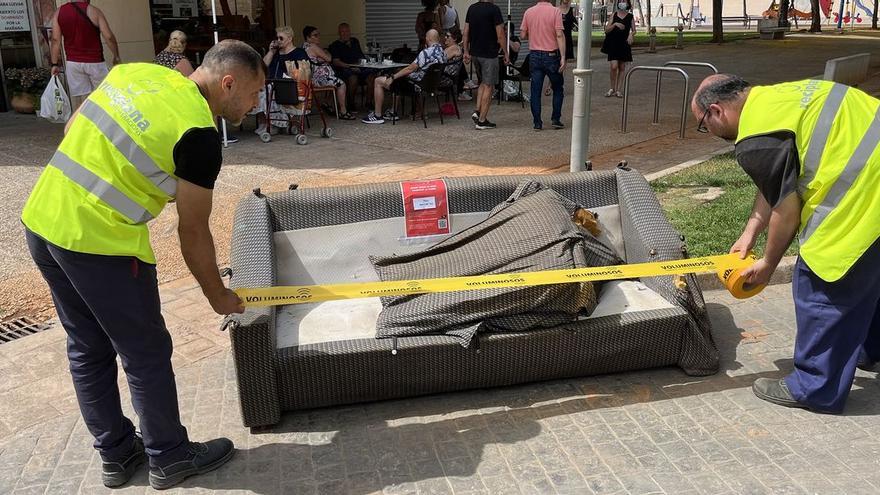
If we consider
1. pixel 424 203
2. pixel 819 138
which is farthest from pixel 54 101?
→ pixel 819 138

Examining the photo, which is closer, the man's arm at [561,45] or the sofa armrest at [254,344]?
the sofa armrest at [254,344]

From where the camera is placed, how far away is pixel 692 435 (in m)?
3.52

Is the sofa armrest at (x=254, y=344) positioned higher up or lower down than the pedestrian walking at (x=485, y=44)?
lower down

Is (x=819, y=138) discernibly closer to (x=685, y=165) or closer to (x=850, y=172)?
(x=850, y=172)

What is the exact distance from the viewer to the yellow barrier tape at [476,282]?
354 cm

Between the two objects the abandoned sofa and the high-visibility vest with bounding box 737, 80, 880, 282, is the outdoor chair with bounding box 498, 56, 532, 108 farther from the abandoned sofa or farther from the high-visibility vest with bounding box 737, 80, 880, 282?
the high-visibility vest with bounding box 737, 80, 880, 282

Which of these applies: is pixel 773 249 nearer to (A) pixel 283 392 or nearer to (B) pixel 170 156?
(A) pixel 283 392

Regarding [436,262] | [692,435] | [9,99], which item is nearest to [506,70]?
[9,99]

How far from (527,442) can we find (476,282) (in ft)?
2.59

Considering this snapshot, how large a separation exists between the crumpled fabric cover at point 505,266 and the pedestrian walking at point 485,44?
648 centimetres

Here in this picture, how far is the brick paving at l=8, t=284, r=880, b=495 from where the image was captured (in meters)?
3.21

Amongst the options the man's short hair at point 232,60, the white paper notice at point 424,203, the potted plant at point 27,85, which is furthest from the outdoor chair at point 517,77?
the man's short hair at point 232,60

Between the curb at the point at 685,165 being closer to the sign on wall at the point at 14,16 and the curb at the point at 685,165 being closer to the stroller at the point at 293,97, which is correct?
the stroller at the point at 293,97

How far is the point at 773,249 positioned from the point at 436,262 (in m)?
1.69
